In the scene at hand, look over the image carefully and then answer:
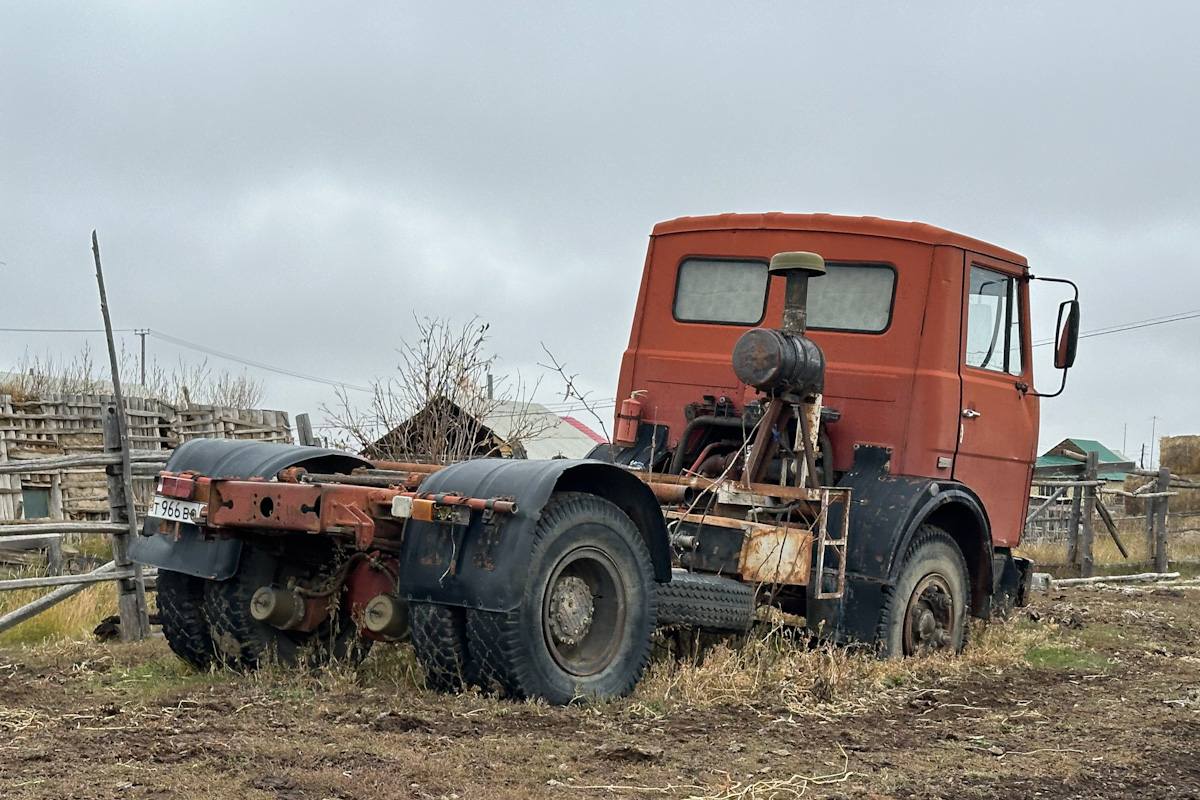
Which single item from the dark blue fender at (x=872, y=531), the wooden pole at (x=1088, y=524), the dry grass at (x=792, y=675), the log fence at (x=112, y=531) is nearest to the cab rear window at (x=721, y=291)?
the dark blue fender at (x=872, y=531)

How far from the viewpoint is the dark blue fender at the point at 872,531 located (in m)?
7.38

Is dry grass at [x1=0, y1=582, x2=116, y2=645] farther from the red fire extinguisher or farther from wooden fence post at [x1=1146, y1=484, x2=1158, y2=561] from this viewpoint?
wooden fence post at [x1=1146, y1=484, x2=1158, y2=561]

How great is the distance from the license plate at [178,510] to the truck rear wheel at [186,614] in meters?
0.48

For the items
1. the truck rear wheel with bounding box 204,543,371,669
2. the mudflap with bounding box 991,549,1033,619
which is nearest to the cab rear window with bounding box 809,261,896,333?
the mudflap with bounding box 991,549,1033,619

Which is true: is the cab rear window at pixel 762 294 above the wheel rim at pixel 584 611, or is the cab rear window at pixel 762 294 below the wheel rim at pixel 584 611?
above

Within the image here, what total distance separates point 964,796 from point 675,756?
1050 mm

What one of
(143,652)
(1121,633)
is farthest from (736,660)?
(1121,633)

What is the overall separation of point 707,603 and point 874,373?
2173mm

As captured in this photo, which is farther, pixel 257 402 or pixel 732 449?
pixel 257 402

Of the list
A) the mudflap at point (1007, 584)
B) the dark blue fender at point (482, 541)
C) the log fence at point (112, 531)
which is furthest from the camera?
the log fence at point (112, 531)

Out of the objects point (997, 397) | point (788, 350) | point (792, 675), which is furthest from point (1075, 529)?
point (792, 675)

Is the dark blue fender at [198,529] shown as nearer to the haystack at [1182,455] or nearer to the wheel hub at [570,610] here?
the wheel hub at [570,610]

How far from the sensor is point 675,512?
23.6ft

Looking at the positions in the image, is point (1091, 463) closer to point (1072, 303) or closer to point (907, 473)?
point (1072, 303)
